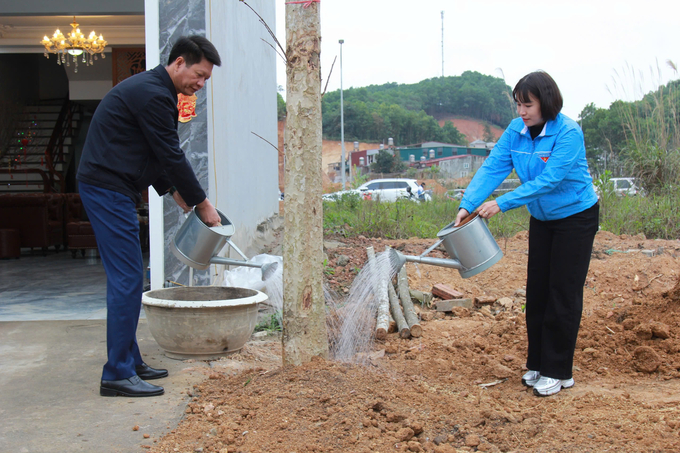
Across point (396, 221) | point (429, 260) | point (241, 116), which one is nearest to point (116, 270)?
point (429, 260)

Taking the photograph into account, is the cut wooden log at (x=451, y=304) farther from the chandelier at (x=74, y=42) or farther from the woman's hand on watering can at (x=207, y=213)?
the chandelier at (x=74, y=42)

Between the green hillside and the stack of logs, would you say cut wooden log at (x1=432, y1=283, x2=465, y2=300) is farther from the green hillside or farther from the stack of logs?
the green hillside

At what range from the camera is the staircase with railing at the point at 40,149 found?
41.9 ft

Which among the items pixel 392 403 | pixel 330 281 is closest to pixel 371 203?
pixel 330 281

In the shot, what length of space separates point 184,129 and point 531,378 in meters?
3.25

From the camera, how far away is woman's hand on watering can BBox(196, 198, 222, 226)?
125 inches

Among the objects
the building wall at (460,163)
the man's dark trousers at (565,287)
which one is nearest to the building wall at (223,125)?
the man's dark trousers at (565,287)

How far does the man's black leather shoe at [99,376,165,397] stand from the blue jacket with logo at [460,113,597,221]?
1.89 metres

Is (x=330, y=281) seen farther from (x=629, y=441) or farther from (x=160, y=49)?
(x=629, y=441)

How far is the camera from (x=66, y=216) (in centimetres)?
934

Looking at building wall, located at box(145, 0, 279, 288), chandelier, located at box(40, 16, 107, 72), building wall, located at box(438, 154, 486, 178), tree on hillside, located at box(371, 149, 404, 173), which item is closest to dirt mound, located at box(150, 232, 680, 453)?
building wall, located at box(145, 0, 279, 288)

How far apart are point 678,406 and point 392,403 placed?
119 cm

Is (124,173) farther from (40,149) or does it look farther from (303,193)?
(40,149)

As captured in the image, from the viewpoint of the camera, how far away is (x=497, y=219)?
8.52 m
